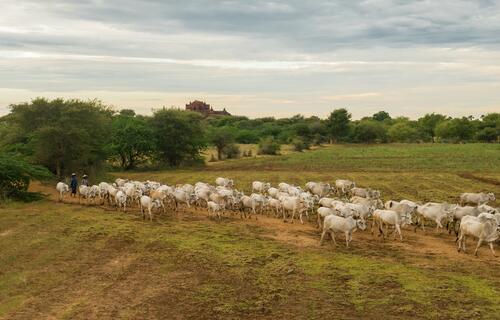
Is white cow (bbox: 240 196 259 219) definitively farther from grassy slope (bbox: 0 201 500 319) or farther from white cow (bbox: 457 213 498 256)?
white cow (bbox: 457 213 498 256)

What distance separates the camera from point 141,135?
52.8 metres

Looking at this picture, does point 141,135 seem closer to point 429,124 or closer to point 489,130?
point 489,130

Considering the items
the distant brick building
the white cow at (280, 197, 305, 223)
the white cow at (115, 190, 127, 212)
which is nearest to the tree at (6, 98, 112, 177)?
the white cow at (115, 190, 127, 212)

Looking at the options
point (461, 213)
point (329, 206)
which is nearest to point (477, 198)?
point (461, 213)

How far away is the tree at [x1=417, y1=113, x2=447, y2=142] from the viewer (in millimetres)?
107650

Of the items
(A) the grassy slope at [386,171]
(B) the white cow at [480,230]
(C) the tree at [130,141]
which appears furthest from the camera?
(C) the tree at [130,141]

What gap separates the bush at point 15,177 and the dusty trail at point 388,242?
1161 centimetres

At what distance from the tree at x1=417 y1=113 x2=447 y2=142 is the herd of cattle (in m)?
83.5

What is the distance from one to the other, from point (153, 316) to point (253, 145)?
7728cm

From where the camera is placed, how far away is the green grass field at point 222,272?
10938 mm

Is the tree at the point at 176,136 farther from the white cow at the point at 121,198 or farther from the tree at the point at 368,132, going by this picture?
the tree at the point at 368,132

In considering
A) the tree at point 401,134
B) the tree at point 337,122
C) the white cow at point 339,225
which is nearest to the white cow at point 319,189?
the white cow at point 339,225

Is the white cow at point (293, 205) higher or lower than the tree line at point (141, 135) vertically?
lower

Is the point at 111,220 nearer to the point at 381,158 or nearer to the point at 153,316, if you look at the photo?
the point at 153,316
